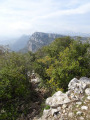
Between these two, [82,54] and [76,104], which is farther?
[82,54]

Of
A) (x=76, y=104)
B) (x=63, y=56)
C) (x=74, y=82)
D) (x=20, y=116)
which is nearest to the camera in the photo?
(x=76, y=104)

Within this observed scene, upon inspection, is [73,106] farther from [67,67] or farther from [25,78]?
[25,78]

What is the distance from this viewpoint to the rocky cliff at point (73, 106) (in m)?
8.71

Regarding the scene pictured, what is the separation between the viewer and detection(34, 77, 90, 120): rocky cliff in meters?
8.71

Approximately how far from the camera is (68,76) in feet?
47.9

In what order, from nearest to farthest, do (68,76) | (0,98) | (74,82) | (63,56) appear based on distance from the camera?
(0,98) < (74,82) < (68,76) < (63,56)

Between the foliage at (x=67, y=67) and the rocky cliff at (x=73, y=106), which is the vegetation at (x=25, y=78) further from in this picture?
the rocky cliff at (x=73, y=106)

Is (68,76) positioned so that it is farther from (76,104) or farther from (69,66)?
(76,104)

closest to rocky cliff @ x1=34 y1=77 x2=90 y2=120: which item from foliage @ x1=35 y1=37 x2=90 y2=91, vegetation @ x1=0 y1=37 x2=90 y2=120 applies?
vegetation @ x1=0 y1=37 x2=90 y2=120

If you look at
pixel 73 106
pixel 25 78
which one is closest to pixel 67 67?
pixel 73 106

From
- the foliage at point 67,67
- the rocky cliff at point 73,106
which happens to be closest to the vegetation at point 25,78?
the foliage at point 67,67

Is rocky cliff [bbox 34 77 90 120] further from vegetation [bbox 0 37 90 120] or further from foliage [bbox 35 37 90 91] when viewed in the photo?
foliage [bbox 35 37 90 91]

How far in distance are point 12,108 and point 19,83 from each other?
9.93ft

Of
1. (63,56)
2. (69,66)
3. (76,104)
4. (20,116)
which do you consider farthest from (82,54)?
(20,116)
